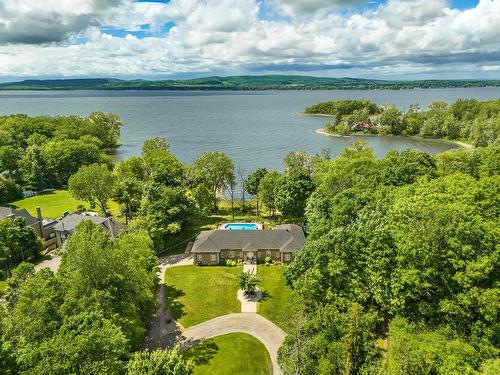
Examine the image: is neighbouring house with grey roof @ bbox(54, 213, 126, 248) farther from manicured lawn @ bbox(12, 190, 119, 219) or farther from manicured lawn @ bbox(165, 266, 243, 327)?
manicured lawn @ bbox(165, 266, 243, 327)

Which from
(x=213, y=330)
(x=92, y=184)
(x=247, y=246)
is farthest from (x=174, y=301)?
(x=92, y=184)

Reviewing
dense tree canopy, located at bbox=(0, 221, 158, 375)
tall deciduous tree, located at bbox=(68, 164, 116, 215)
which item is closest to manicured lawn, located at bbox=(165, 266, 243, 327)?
dense tree canopy, located at bbox=(0, 221, 158, 375)

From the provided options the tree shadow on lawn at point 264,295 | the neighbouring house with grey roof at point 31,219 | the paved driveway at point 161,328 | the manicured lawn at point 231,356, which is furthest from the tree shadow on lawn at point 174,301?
the neighbouring house with grey roof at point 31,219

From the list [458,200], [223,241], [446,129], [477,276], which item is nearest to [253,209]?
[223,241]

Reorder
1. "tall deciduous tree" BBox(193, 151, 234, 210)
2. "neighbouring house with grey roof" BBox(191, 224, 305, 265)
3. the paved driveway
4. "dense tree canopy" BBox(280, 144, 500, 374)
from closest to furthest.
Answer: "dense tree canopy" BBox(280, 144, 500, 374) < the paved driveway < "neighbouring house with grey roof" BBox(191, 224, 305, 265) < "tall deciduous tree" BBox(193, 151, 234, 210)

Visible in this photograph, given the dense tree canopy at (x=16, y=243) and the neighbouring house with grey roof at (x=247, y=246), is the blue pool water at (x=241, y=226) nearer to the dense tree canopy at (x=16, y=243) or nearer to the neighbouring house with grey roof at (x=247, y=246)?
the neighbouring house with grey roof at (x=247, y=246)

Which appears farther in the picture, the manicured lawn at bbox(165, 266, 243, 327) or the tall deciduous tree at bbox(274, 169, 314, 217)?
the tall deciduous tree at bbox(274, 169, 314, 217)

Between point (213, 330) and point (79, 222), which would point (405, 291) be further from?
point (79, 222)
